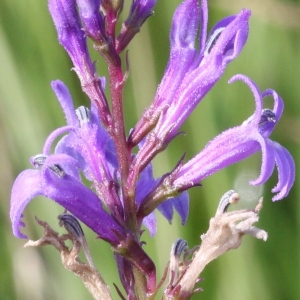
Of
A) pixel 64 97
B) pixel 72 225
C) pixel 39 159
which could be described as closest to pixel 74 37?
pixel 64 97

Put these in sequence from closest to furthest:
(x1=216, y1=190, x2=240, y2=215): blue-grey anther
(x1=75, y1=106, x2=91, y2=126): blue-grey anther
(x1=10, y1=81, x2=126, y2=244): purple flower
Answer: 1. (x1=10, y1=81, x2=126, y2=244): purple flower
2. (x1=216, y1=190, x2=240, y2=215): blue-grey anther
3. (x1=75, y1=106, x2=91, y2=126): blue-grey anther

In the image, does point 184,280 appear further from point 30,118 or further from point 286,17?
point 286,17

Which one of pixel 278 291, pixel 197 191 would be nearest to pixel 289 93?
pixel 197 191

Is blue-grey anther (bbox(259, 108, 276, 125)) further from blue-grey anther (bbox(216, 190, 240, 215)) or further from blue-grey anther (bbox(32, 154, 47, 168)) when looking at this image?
blue-grey anther (bbox(32, 154, 47, 168))

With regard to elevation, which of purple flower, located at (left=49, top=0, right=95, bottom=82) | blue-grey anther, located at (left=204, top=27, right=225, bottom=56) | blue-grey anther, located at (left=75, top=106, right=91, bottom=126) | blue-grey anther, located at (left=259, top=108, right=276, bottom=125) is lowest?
blue-grey anther, located at (left=259, top=108, right=276, bottom=125)

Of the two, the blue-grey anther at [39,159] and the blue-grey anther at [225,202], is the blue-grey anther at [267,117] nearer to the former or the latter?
the blue-grey anther at [225,202]

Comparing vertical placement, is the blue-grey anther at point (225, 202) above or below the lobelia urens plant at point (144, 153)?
Result: below

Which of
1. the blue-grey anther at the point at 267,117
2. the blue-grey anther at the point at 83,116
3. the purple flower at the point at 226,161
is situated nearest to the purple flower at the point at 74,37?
the blue-grey anther at the point at 83,116

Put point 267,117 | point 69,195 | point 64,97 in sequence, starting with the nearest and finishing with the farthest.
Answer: point 69,195 < point 267,117 < point 64,97

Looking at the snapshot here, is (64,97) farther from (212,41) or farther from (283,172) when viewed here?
(283,172)

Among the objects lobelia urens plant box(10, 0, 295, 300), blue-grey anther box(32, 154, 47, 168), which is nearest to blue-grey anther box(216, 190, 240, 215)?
lobelia urens plant box(10, 0, 295, 300)
